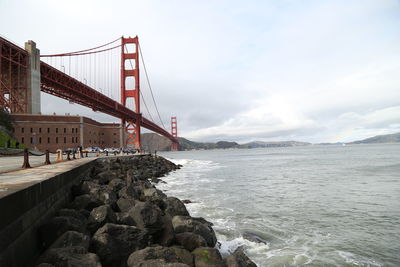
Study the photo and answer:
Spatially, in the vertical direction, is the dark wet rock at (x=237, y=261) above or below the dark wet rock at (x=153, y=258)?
below

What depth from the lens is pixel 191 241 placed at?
4.86 metres

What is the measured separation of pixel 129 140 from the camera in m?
52.3

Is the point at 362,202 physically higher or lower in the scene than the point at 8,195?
lower

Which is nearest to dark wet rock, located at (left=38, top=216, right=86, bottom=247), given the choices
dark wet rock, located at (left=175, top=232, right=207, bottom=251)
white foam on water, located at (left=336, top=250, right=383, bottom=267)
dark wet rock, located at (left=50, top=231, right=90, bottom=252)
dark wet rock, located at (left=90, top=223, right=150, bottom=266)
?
dark wet rock, located at (left=50, top=231, right=90, bottom=252)

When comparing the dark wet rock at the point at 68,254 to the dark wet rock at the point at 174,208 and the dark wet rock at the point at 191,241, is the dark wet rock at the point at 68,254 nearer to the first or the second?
the dark wet rock at the point at 191,241

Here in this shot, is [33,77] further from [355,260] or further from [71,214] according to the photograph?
[355,260]

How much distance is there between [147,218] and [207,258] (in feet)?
4.60

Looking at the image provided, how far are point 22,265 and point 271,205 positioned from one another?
32.1ft

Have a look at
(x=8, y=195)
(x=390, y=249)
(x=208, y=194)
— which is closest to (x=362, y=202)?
(x=390, y=249)

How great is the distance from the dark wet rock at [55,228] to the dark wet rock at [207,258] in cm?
196

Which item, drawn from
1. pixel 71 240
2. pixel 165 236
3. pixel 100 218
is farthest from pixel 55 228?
pixel 165 236

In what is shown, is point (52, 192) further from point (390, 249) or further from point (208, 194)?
point (208, 194)

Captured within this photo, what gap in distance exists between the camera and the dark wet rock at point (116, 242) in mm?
3783

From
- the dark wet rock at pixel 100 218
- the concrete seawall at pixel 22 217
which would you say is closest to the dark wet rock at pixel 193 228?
the dark wet rock at pixel 100 218
